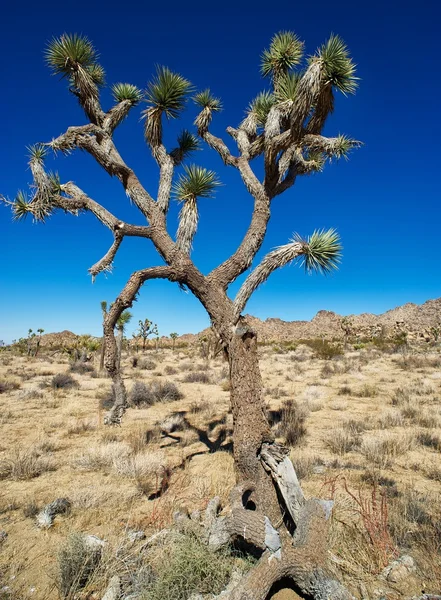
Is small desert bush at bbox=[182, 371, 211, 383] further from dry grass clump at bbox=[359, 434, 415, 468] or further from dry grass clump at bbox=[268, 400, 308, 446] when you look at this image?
dry grass clump at bbox=[359, 434, 415, 468]

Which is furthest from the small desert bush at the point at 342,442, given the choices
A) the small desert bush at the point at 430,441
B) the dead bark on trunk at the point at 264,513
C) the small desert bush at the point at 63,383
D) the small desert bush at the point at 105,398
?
the small desert bush at the point at 63,383

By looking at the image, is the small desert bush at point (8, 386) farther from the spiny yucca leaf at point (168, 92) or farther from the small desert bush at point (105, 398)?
the spiny yucca leaf at point (168, 92)

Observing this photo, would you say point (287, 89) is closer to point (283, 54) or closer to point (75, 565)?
point (283, 54)

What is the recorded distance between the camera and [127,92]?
6.85 meters

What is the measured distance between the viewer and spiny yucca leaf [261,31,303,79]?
7.12 metres

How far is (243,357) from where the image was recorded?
15.9ft

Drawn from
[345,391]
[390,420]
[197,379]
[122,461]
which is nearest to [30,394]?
[197,379]

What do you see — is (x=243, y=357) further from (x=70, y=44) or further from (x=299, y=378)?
(x=299, y=378)

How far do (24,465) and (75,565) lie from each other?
3219 millimetres

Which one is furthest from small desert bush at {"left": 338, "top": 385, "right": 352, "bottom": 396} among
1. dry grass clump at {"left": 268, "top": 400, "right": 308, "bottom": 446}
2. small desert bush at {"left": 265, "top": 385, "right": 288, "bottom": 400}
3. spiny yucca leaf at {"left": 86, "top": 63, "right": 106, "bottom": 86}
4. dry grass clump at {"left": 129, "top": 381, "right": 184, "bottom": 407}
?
spiny yucca leaf at {"left": 86, "top": 63, "right": 106, "bottom": 86}

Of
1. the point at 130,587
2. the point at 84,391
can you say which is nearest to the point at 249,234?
the point at 130,587

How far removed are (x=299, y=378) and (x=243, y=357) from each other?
1143 cm

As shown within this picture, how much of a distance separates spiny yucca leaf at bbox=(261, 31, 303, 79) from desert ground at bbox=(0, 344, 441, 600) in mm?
7660

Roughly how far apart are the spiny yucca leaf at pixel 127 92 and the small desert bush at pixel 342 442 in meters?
7.79
